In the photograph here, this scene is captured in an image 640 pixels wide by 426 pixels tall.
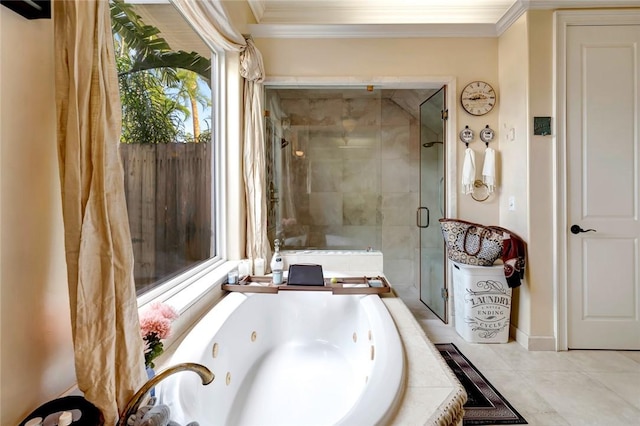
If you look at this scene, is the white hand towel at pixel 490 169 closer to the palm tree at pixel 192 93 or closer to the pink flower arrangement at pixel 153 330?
the palm tree at pixel 192 93

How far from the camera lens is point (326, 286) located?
6.51 ft

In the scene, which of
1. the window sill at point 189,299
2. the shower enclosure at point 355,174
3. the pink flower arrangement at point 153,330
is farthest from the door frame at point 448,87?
the pink flower arrangement at point 153,330

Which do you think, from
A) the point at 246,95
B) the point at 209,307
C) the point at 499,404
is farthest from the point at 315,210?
the point at 499,404

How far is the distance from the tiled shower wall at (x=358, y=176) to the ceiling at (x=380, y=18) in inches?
26.1

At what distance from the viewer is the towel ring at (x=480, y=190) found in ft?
8.33

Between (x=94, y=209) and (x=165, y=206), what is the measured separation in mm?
900

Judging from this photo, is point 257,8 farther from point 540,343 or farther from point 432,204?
point 540,343

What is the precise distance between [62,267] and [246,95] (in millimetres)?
1938

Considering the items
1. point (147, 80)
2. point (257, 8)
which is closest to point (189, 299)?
point (147, 80)

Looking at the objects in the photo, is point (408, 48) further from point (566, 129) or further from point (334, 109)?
point (566, 129)

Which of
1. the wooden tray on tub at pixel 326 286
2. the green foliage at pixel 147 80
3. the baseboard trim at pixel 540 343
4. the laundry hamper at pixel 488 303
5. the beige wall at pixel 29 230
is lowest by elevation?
the baseboard trim at pixel 540 343

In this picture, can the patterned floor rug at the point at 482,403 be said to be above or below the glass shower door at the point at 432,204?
below

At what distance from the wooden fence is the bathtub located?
0.38 m

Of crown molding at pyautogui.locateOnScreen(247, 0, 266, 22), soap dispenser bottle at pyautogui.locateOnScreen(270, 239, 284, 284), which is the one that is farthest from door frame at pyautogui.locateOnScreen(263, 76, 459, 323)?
soap dispenser bottle at pyautogui.locateOnScreen(270, 239, 284, 284)
